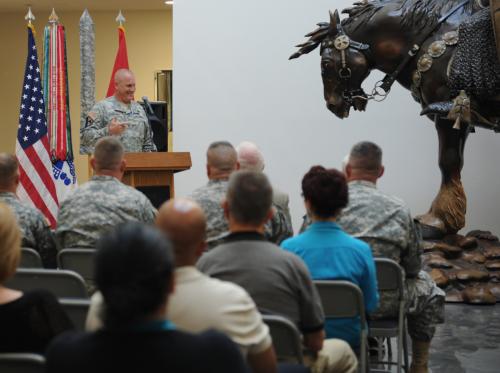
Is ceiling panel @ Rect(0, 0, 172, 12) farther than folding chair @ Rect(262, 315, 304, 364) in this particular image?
Yes

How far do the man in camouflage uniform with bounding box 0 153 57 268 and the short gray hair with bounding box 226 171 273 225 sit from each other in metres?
1.61

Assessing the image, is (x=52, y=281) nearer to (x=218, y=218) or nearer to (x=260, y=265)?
(x=260, y=265)

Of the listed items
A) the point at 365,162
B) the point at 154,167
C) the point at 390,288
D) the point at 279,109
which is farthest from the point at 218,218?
the point at 279,109

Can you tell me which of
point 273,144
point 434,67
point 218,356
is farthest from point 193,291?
point 273,144

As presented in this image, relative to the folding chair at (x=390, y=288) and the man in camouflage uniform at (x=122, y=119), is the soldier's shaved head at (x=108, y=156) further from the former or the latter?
the man in camouflage uniform at (x=122, y=119)

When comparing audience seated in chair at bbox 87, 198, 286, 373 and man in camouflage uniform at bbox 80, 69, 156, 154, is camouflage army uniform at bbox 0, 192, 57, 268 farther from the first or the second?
man in camouflage uniform at bbox 80, 69, 156, 154

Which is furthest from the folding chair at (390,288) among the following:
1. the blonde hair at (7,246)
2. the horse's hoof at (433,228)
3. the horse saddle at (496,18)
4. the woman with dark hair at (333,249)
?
the horse's hoof at (433,228)

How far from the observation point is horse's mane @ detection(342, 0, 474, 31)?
654cm

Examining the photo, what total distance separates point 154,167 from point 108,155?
2411 millimetres

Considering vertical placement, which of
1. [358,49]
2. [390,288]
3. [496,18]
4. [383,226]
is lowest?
[390,288]

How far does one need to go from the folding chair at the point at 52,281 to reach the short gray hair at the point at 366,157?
139 cm

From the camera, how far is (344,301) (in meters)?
2.99

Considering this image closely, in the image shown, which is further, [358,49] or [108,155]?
[358,49]

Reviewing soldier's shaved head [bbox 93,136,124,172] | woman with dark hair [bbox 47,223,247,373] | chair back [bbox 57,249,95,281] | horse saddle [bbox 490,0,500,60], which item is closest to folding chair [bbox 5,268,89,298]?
chair back [bbox 57,249,95,281]
